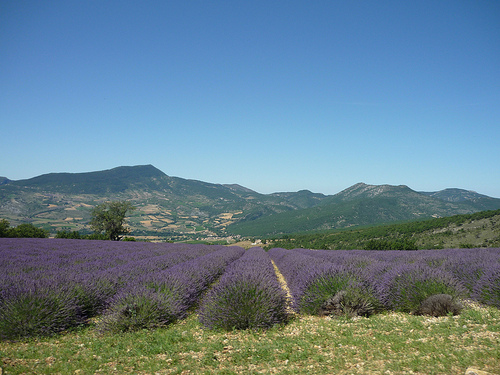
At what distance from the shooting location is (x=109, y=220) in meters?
38.4

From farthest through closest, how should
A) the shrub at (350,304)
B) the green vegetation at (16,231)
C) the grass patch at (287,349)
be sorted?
the green vegetation at (16,231)
the shrub at (350,304)
the grass patch at (287,349)

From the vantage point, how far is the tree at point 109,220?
125 ft

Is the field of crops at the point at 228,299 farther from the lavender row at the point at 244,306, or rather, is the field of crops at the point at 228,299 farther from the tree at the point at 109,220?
the tree at the point at 109,220

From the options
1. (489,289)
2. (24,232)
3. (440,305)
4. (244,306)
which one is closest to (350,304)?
(440,305)

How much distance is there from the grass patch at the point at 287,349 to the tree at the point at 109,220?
38.4 metres

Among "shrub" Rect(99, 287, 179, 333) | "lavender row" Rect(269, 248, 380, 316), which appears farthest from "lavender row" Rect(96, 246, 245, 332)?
"lavender row" Rect(269, 248, 380, 316)

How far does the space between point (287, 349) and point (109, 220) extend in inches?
1615

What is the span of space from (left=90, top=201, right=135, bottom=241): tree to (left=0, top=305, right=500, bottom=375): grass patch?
3840cm

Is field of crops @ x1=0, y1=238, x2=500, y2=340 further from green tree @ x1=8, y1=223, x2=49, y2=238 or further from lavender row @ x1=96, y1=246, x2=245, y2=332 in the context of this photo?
green tree @ x1=8, y1=223, x2=49, y2=238

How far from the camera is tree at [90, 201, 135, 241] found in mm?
38188

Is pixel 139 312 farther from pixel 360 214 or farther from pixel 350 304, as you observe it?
pixel 360 214

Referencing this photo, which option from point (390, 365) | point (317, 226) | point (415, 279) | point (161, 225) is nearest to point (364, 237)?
point (415, 279)

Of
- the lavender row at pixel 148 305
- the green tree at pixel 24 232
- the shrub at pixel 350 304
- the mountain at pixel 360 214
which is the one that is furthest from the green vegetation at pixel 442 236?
the mountain at pixel 360 214

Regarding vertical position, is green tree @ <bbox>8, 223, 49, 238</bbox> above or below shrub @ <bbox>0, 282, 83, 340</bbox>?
below
